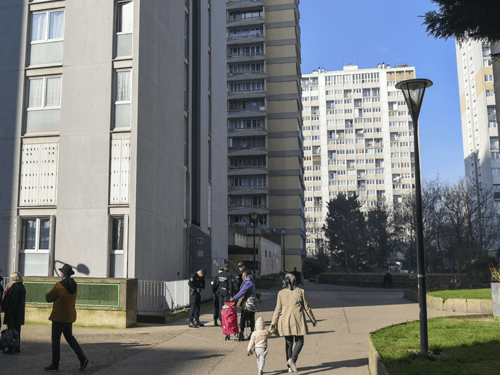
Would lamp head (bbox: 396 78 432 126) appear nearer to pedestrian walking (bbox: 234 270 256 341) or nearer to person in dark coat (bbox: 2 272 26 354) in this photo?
pedestrian walking (bbox: 234 270 256 341)

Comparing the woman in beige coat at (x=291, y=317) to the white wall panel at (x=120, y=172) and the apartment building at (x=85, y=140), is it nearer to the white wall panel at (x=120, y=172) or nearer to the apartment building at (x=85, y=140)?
the apartment building at (x=85, y=140)

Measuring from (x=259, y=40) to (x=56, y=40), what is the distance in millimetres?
45630

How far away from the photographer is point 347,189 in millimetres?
122250

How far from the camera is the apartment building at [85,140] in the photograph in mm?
16812

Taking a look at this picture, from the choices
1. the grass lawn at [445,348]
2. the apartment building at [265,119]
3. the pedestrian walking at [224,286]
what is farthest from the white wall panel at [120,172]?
the apartment building at [265,119]

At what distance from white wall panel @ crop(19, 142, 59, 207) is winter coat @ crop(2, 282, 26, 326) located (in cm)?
826

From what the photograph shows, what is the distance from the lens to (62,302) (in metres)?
8.04

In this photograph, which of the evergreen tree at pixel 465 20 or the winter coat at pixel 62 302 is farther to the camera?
the evergreen tree at pixel 465 20

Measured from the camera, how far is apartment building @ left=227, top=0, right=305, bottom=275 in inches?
2336

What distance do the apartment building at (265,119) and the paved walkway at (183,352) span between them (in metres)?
44.8

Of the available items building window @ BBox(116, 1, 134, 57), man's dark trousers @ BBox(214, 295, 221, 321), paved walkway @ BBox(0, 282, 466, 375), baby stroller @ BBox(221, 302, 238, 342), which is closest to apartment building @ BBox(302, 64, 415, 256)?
building window @ BBox(116, 1, 134, 57)

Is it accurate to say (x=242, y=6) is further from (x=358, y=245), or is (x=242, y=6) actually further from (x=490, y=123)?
(x=490, y=123)

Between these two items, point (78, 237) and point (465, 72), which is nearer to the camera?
point (78, 237)

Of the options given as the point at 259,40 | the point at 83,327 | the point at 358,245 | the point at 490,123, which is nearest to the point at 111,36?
the point at 83,327
